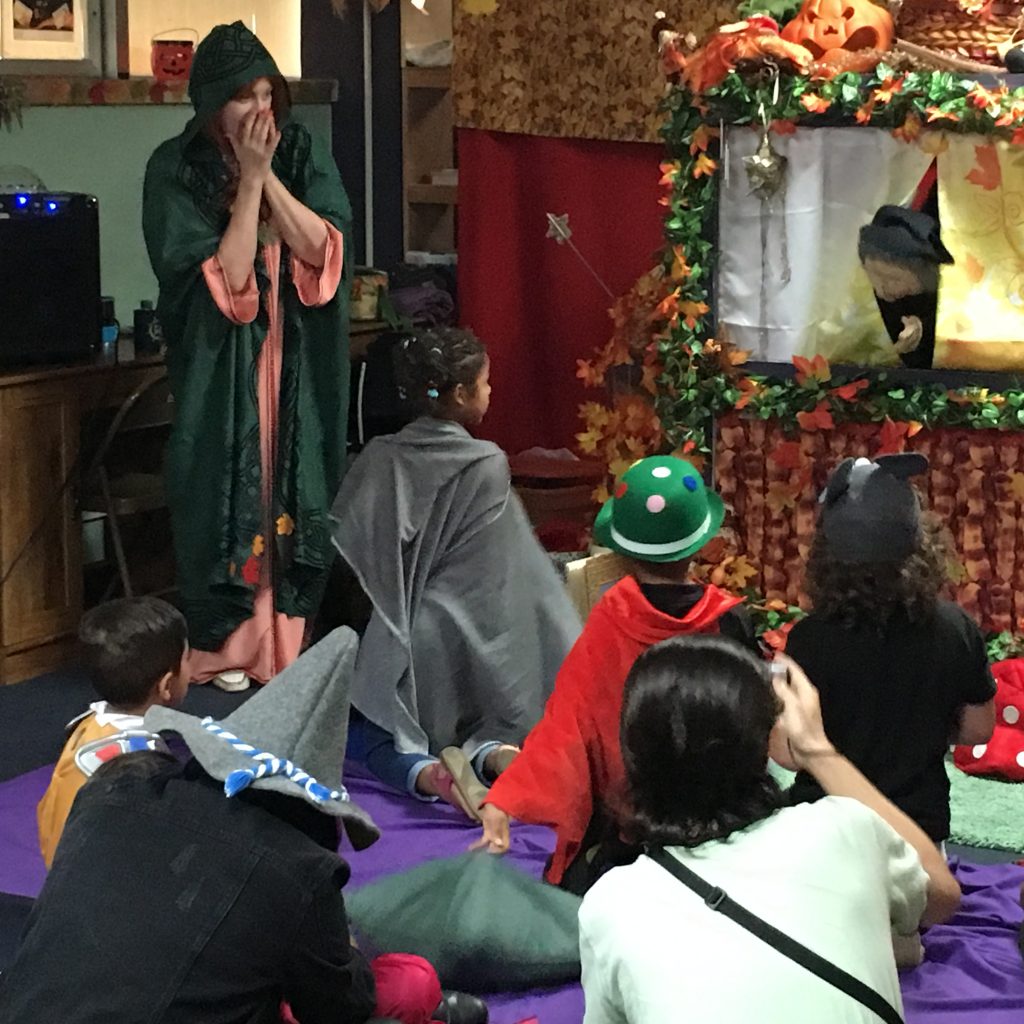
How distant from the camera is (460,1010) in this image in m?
2.88

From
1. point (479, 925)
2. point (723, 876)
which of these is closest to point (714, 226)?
point (479, 925)

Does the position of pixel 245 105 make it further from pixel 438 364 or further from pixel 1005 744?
pixel 1005 744

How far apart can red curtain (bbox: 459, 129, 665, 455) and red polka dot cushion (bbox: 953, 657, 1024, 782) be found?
2274 millimetres

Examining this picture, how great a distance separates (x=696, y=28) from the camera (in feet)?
18.1

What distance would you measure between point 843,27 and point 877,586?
7.01 feet

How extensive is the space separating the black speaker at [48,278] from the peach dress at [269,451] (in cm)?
57

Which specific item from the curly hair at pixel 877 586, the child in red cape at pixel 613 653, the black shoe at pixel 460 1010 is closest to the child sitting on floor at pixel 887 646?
the curly hair at pixel 877 586

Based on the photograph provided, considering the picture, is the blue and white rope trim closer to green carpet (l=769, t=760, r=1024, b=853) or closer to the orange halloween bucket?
green carpet (l=769, t=760, r=1024, b=853)

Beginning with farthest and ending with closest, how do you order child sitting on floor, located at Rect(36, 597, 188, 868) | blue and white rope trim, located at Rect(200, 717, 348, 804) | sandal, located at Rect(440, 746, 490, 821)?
1. sandal, located at Rect(440, 746, 490, 821)
2. child sitting on floor, located at Rect(36, 597, 188, 868)
3. blue and white rope trim, located at Rect(200, 717, 348, 804)

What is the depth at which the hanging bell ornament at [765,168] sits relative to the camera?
4.59 meters

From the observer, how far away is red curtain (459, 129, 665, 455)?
19.7ft

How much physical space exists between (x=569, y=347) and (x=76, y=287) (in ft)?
6.37

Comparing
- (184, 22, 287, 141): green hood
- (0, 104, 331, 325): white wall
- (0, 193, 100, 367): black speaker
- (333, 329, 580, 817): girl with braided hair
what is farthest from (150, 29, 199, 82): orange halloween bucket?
(333, 329, 580, 817): girl with braided hair

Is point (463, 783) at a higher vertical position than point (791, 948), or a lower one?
lower
